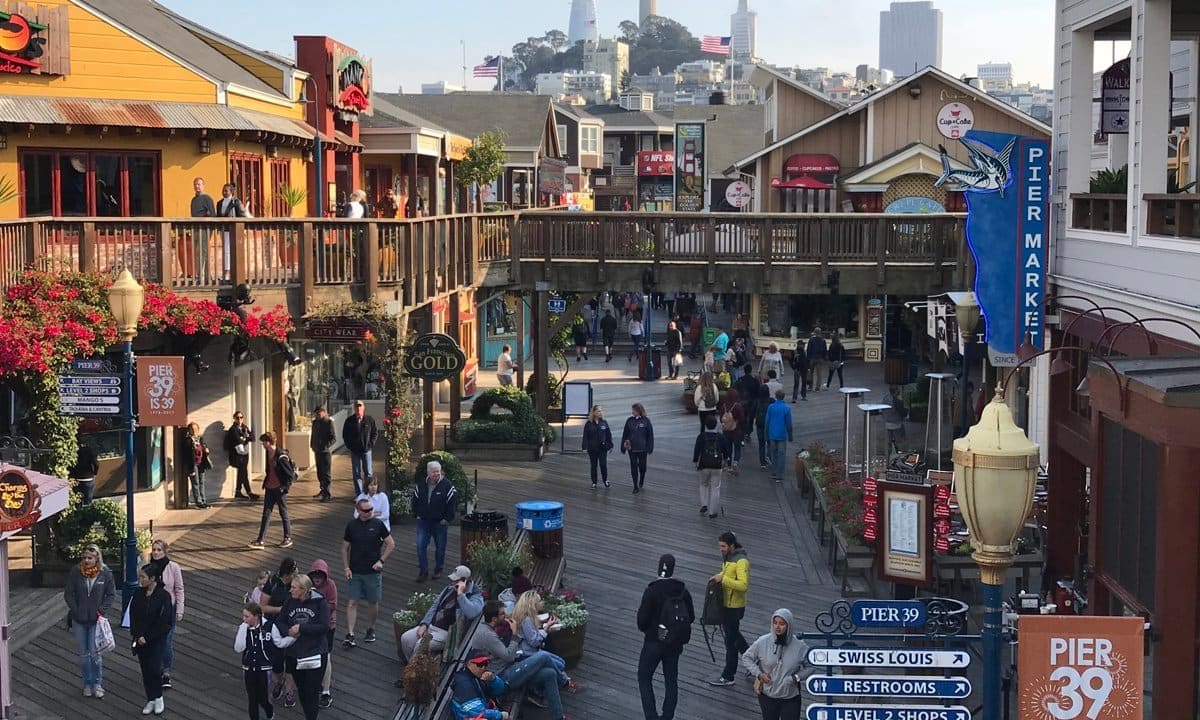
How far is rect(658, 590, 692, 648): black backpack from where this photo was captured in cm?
1277

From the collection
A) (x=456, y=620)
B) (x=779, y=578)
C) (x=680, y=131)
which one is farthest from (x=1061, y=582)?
(x=680, y=131)

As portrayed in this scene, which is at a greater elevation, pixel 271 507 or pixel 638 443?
pixel 638 443

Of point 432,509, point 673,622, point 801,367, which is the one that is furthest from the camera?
point 801,367

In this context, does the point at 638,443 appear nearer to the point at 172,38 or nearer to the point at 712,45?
the point at 172,38

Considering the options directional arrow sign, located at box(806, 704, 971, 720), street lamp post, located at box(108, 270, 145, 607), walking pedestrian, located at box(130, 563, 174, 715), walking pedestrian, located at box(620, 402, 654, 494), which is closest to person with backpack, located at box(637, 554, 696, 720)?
directional arrow sign, located at box(806, 704, 971, 720)

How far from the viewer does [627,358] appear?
4534 centimetres

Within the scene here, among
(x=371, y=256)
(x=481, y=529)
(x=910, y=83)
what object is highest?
(x=910, y=83)

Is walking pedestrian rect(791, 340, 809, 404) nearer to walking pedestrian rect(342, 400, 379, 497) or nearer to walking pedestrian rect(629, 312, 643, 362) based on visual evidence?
walking pedestrian rect(629, 312, 643, 362)

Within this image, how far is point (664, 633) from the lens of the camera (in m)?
12.8

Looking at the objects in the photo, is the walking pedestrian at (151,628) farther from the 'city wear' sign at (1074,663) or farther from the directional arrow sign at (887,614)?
the 'city wear' sign at (1074,663)

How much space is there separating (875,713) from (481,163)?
31.8 metres

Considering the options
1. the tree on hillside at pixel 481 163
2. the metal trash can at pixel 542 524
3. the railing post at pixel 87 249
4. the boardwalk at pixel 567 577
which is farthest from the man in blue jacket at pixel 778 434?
the tree on hillside at pixel 481 163

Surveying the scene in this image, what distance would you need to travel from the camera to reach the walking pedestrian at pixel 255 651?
12375mm

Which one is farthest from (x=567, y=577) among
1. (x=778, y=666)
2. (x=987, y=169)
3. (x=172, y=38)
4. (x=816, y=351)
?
(x=816, y=351)
